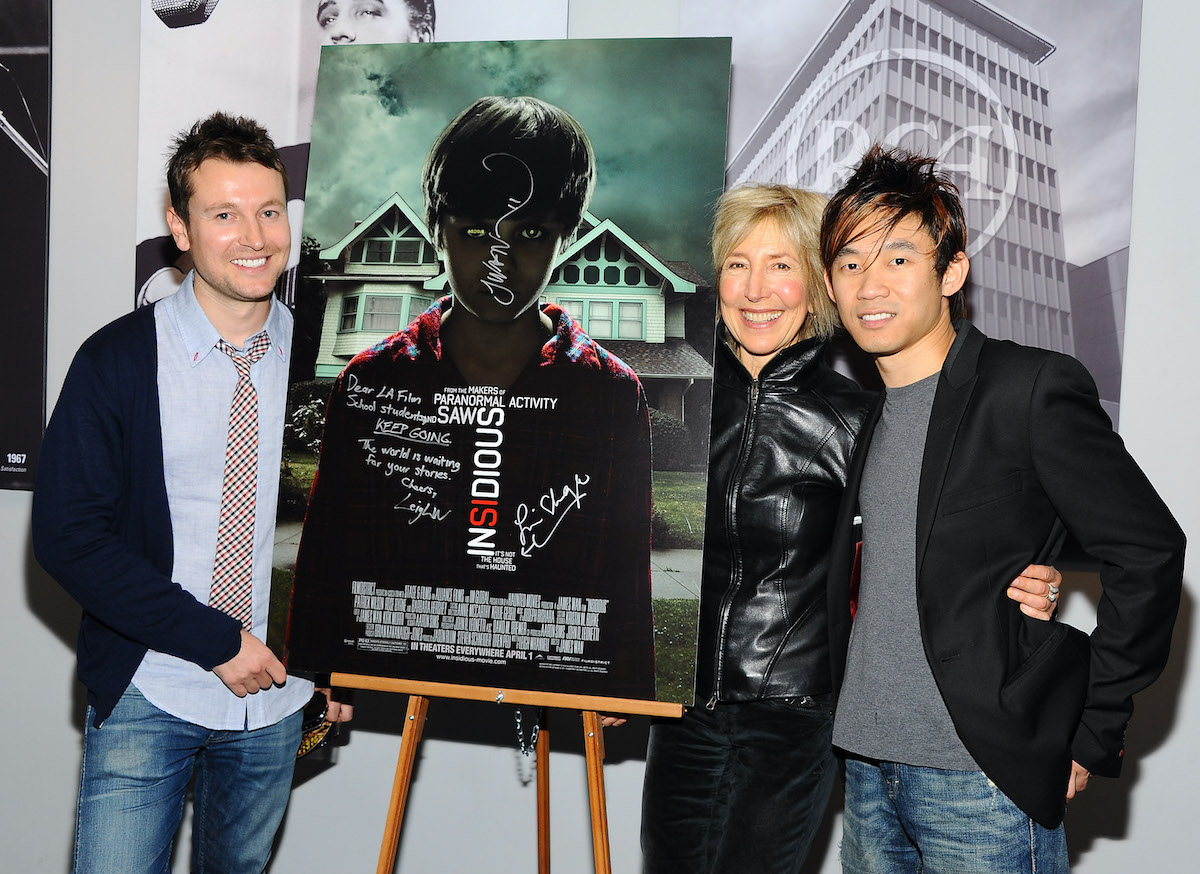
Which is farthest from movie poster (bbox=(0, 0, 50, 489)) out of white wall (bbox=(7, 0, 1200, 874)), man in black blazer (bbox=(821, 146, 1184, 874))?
man in black blazer (bbox=(821, 146, 1184, 874))

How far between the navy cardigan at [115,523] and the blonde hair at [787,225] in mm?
1103

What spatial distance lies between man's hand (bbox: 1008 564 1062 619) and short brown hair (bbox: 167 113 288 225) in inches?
60.7

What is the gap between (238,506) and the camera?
172 centimetres

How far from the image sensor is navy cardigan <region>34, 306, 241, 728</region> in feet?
5.22

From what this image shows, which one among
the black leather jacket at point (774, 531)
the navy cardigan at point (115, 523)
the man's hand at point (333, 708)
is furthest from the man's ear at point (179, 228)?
the black leather jacket at point (774, 531)

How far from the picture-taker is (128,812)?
5.33ft

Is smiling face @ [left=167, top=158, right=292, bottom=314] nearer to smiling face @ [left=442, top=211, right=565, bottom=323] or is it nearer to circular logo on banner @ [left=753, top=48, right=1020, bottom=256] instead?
smiling face @ [left=442, top=211, right=565, bottom=323]

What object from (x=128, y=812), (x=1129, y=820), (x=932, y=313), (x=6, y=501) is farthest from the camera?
(x=6, y=501)

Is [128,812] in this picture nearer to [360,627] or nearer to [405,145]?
[360,627]

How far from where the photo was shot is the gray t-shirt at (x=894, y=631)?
1438mm

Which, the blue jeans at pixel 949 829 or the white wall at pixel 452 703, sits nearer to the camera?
the blue jeans at pixel 949 829

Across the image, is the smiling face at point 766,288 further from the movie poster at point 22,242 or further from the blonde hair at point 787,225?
the movie poster at point 22,242

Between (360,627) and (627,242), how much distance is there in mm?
902

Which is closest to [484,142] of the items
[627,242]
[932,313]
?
[627,242]
